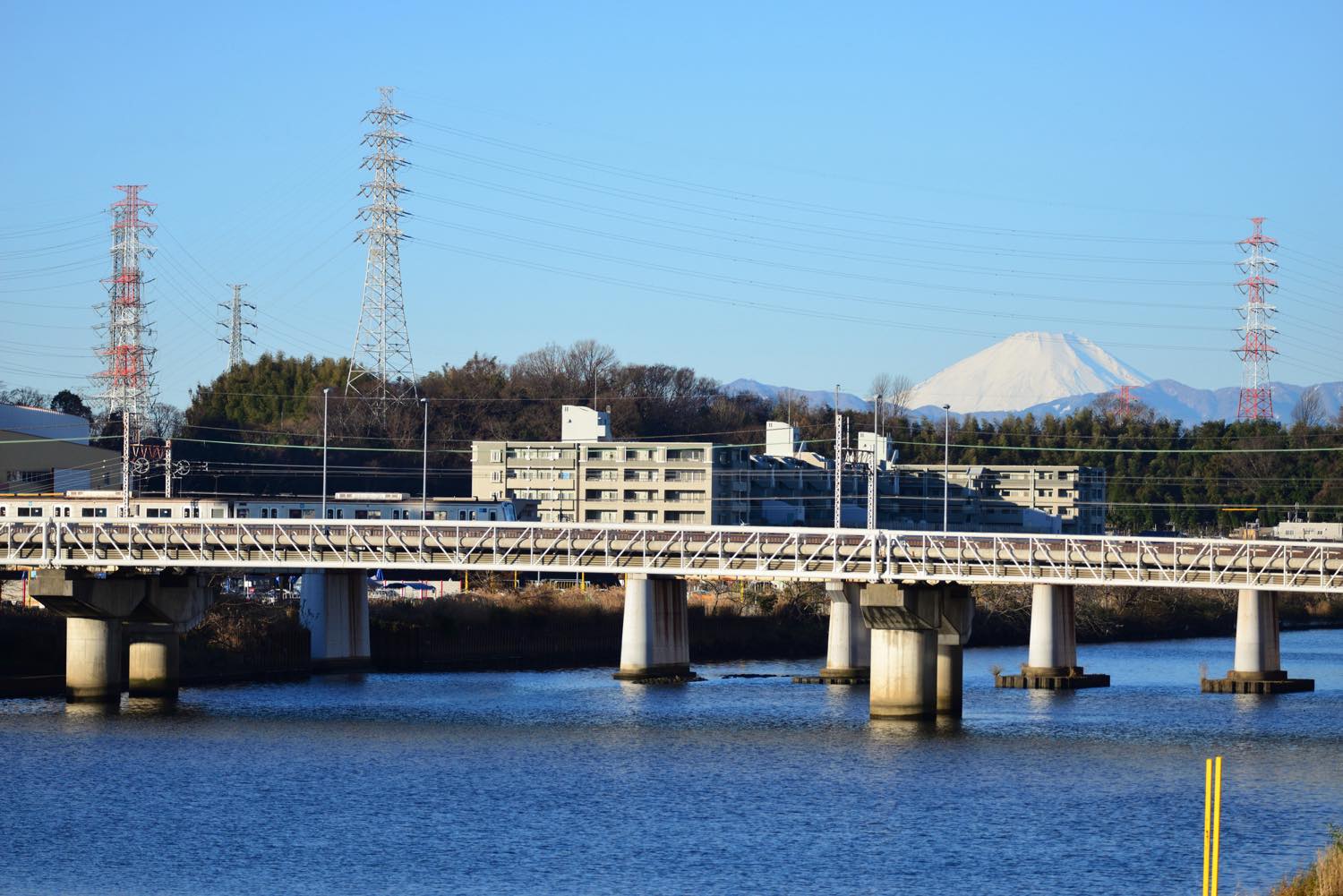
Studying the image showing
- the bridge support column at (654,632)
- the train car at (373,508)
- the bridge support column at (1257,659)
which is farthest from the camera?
the train car at (373,508)

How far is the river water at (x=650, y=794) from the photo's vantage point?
5303 cm

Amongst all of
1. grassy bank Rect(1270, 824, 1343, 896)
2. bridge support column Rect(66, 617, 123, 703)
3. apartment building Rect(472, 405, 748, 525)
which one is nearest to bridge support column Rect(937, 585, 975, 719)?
bridge support column Rect(66, 617, 123, 703)

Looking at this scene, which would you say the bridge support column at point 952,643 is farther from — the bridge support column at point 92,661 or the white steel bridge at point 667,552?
the bridge support column at point 92,661

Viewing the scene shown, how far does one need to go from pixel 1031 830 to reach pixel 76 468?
123080 mm

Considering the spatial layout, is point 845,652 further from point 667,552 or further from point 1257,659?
point 1257,659

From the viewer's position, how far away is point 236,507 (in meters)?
136

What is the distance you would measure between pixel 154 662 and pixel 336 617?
16780mm

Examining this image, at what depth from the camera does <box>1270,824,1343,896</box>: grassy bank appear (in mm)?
37469

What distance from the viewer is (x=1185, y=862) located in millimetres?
54688

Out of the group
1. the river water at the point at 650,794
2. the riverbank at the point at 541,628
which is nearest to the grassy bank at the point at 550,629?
the riverbank at the point at 541,628

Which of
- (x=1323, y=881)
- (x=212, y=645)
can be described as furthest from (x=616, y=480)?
(x=1323, y=881)

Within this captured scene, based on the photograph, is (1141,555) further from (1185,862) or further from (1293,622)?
(1293,622)

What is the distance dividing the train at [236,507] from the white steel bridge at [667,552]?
101ft

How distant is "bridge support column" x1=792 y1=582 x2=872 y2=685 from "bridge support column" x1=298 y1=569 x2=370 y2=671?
81.2 ft
